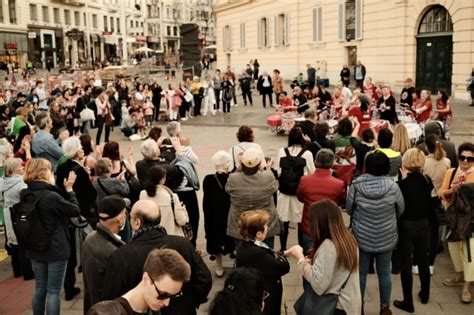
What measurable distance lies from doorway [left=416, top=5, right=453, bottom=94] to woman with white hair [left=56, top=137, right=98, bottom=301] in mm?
19919

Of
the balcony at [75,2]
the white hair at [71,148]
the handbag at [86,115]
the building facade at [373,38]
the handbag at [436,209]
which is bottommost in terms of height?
the handbag at [436,209]

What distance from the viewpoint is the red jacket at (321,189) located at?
5.79 meters

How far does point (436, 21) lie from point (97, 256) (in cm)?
2220

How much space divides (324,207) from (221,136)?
46.6ft

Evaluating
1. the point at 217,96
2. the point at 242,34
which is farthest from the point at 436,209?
the point at 242,34

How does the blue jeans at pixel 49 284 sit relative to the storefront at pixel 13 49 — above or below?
below

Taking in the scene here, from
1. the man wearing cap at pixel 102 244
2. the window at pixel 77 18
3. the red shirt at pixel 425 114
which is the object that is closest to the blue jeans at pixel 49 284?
the man wearing cap at pixel 102 244

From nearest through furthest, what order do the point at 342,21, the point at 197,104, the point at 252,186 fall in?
1. the point at 252,186
2. the point at 197,104
3. the point at 342,21

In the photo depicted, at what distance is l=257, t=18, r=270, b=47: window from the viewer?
3912 centimetres

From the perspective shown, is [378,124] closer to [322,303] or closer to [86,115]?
[86,115]

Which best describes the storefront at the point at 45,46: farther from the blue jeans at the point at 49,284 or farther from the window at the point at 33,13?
the blue jeans at the point at 49,284

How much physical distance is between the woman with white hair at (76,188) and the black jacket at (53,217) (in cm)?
85

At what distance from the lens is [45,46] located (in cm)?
5738

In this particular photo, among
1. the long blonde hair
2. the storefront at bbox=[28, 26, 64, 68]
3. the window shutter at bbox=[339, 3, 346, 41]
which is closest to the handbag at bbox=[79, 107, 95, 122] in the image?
the long blonde hair
